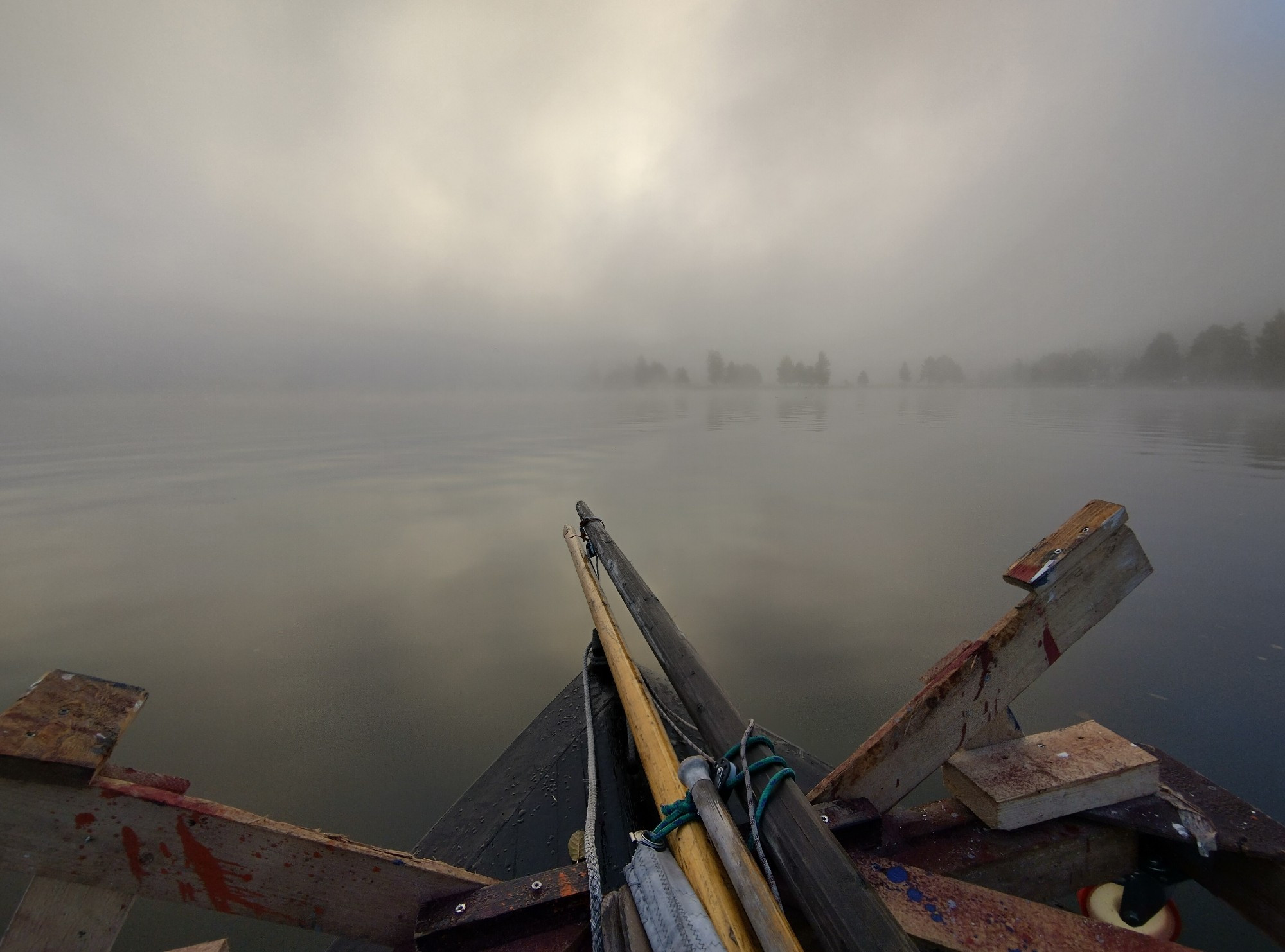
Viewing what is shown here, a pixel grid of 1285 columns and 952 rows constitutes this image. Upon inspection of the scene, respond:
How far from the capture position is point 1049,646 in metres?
2.31

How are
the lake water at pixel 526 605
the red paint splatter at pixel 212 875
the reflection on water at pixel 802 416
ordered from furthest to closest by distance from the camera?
the reflection on water at pixel 802 416 → the lake water at pixel 526 605 → the red paint splatter at pixel 212 875

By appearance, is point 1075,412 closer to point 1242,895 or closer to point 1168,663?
point 1168,663

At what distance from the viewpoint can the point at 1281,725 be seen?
5.48 metres

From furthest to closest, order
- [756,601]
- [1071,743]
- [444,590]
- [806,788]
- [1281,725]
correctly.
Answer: [444,590] → [756,601] → [1281,725] → [806,788] → [1071,743]

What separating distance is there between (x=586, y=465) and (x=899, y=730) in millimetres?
24105

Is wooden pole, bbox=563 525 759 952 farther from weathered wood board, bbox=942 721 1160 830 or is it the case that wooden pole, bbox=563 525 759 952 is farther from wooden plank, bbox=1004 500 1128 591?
wooden plank, bbox=1004 500 1128 591


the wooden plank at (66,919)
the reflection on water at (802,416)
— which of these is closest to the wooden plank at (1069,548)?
the wooden plank at (66,919)

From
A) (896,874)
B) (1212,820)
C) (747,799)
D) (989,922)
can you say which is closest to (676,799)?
(747,799)

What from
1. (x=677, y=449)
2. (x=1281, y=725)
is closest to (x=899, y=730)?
(x=1281, y=725)

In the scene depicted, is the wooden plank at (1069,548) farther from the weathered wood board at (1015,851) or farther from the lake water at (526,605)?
the lake water at (526,605)

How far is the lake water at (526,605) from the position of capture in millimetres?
5629

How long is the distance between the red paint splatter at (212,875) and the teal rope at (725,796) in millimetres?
1438

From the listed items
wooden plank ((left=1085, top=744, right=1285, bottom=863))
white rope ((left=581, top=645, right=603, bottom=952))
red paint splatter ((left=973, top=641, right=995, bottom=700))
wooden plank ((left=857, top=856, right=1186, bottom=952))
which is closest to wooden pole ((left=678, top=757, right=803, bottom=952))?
white rope ((left=581, top=645, right=603, bottom=952))

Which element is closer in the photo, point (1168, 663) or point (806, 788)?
point (806, 788)
